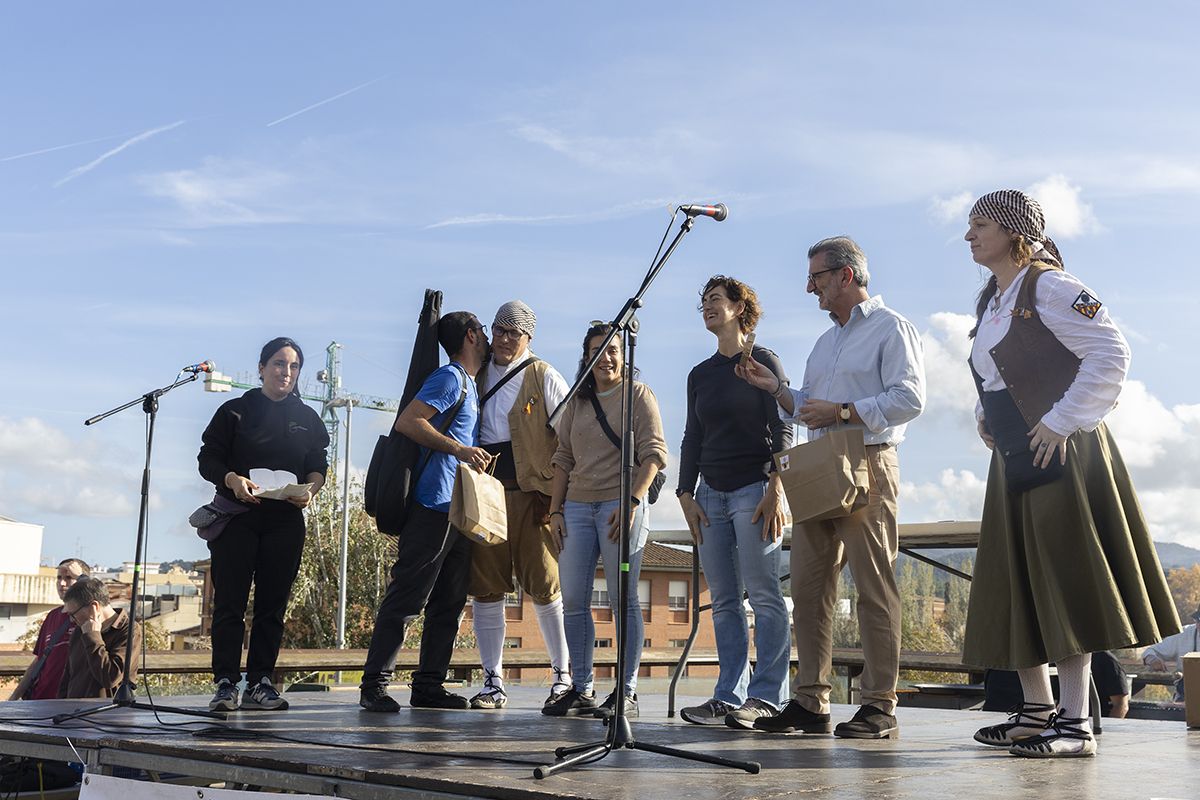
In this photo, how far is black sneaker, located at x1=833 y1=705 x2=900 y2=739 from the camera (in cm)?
439

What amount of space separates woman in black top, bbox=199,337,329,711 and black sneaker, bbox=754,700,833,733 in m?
2.14

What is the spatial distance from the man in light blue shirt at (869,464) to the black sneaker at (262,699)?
2.20m

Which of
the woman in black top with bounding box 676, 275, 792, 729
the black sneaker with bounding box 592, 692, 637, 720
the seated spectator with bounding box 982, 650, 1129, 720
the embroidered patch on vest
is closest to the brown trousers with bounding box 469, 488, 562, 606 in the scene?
the black sneaker with bounding box 592, 692, 637, 720

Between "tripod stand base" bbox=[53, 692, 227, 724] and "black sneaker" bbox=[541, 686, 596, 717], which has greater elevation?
"black sneaker" bbox=[541, 686, 596, 717]

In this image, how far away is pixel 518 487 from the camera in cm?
576

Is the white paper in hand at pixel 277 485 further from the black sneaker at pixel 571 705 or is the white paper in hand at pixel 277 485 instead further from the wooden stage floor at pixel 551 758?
the black sneaker at pixel 571 705

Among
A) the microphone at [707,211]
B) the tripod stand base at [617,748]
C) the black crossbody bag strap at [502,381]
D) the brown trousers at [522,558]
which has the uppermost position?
the microphone at [707,211]

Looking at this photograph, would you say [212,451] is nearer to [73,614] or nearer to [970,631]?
[73,614]

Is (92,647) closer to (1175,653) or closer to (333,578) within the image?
(1175,653)

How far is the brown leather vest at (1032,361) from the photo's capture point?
3.90 m

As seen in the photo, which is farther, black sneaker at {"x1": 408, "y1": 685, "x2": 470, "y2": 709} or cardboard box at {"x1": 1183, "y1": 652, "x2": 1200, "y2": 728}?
black sneaker at {"x1": 408, "y1": 685, "x2": 470, "y2": 709}

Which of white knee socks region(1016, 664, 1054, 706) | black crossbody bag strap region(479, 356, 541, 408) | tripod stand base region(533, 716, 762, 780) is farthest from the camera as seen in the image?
black crossbody bag strap region(479, 356, 541, 408)

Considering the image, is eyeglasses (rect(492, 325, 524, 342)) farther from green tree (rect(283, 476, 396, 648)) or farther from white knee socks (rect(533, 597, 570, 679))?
green tree (rect(283, 476, 396, 648))

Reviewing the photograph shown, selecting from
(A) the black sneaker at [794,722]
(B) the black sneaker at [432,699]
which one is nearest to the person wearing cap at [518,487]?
(B) the black sneaker at [432,699]
